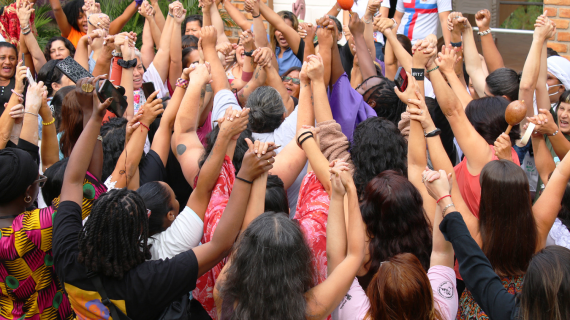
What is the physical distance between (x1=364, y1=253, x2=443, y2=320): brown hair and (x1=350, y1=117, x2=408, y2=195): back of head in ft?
3.07

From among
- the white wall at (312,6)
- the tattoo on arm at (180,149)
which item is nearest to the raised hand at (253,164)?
the tattoo on arm at (180,149)

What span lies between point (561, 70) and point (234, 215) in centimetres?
296

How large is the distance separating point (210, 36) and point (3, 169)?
5.03ft

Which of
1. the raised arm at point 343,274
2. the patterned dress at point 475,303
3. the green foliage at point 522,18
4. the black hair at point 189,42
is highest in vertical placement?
the black hair at point 189,42

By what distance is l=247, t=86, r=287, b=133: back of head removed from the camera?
9.68 feet

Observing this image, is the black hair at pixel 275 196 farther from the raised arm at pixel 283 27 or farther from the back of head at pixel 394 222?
the raised arm at pixel 283 27

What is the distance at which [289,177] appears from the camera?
2672 millimetres

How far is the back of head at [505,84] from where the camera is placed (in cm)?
329

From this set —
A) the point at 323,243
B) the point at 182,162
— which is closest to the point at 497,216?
the point at 323,243

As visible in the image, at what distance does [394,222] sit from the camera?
207 centimetres

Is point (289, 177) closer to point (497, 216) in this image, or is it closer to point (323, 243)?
point (323, 243)

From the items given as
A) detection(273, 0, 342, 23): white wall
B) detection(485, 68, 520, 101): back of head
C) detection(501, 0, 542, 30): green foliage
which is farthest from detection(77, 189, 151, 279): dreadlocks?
detection(501, 0, 542, 30): green foliage

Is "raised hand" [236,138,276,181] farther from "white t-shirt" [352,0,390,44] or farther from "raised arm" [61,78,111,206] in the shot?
"white t-shirt" [352,0,390,44]

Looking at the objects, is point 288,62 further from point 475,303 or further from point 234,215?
point 475,303
